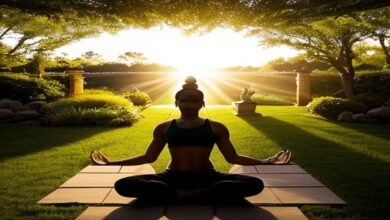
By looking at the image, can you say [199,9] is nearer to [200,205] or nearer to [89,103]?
[200,205]

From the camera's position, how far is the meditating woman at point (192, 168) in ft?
15.8

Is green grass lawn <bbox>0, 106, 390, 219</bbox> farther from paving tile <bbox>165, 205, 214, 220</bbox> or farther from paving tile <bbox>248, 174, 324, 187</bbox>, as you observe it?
paving tile <bbox>165, 205, 214, 220</bbox>

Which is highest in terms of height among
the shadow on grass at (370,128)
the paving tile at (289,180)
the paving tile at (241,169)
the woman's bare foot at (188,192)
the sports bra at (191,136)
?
the sports bra at (191,136)

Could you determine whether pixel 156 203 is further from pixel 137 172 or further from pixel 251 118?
pixel 251 118

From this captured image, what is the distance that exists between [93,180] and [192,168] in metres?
1.76

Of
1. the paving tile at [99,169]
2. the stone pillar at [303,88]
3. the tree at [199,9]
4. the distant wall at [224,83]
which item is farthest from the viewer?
the distant wall at [224,83]

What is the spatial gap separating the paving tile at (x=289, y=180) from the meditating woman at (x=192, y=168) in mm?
975

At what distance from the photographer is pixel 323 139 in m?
10.5

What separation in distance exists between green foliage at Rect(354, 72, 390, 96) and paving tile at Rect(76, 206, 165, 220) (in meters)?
17.0

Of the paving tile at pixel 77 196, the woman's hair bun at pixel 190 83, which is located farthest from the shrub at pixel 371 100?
the paving tile at pixel 77 196

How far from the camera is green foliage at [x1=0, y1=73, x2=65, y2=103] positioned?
726 inches

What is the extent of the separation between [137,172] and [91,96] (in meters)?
10.4

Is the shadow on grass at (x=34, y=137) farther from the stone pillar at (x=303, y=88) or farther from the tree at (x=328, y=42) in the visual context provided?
the stone pillar at (x=303, y=88)

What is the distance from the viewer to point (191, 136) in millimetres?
4922
